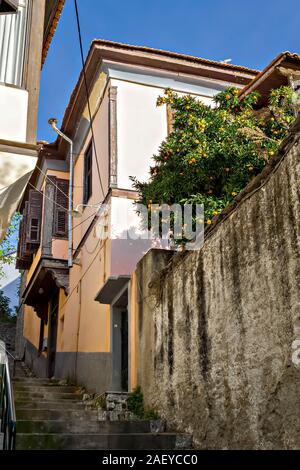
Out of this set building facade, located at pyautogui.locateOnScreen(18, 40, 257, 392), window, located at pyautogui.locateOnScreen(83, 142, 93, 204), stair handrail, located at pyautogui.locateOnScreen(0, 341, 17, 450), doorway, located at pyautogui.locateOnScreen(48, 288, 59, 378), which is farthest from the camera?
doorway, located at pyautogui.locateOnScreen(48, 288, 59, 378)

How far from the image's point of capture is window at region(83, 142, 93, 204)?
13.6 metres

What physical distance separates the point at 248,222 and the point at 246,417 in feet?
6.67

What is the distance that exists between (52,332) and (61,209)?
4017 mm

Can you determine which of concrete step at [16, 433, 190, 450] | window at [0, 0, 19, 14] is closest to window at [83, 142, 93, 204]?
window at [0, 0, 19, 14]

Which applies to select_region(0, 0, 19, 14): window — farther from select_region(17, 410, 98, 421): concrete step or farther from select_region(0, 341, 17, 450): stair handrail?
select_region(17, 410, 98, 421): concrete step

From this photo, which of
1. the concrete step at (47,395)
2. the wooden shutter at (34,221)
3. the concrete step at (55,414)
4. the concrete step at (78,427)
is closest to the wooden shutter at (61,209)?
the wooden shutter at (34,221)

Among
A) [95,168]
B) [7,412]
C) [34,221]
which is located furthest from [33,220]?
[7,412]

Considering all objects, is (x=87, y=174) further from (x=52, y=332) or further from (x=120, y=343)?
(x=52, y=332)

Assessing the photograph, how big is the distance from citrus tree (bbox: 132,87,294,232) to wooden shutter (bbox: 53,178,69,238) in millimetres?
5526

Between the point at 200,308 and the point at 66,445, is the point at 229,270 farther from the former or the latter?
the point at 66,445

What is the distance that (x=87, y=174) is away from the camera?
14.0 metres

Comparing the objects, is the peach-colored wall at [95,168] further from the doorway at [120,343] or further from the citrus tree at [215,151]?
the doorway at [120,343]

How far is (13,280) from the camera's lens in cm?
3250
